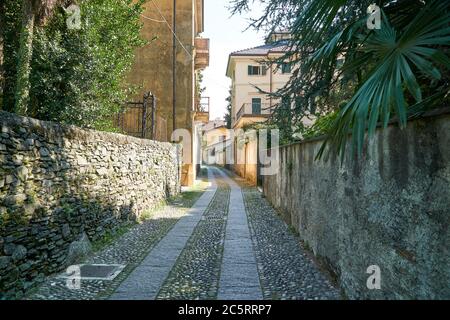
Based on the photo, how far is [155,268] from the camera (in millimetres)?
4785

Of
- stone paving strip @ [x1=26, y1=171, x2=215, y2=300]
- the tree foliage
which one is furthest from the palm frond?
stone paving strip @ [x1=26, y1=171, x2=215, y2=300]

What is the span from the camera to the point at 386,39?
7.20 ft

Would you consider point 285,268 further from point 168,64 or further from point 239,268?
point 168,64

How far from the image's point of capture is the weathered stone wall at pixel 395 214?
2170 millimetres

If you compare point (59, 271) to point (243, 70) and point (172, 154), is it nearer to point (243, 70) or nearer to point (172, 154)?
point (172, 154)

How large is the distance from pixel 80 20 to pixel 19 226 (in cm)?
568

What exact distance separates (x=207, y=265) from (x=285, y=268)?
1073 millimetres

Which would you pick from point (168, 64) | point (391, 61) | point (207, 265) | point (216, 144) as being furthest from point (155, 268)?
point (216, 144)

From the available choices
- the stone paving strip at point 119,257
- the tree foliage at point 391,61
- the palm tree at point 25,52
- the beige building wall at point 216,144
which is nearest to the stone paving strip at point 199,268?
the stone paving strip at point 119,257

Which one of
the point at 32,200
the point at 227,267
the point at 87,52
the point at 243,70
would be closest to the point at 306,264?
the point at 227,267

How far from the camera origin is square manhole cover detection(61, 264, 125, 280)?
14.6 feet

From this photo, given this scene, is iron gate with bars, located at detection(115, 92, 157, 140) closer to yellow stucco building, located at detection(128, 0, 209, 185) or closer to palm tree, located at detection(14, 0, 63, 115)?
palm tree, located at detection(14, 0, 63, 115)

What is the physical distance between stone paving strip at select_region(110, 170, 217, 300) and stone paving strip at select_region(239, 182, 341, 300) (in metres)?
1.24

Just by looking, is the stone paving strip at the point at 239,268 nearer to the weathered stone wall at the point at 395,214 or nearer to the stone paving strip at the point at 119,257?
the weathered stone wall at the point at 395,214
